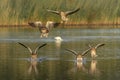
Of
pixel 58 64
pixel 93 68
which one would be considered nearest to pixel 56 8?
pixel 58 64

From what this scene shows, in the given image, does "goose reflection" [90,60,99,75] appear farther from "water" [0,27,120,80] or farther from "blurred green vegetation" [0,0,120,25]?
"blurred green vegetation" [0,0,120,25]

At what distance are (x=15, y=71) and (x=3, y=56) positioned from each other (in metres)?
6.29

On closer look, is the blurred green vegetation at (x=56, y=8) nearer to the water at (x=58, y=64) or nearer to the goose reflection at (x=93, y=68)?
the water at (x=58, y=64)

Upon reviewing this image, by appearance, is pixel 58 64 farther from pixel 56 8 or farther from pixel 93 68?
pixel 56 8

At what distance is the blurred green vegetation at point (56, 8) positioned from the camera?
54.9 metres

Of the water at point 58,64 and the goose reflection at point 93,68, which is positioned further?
the goose reflection at point 93,68

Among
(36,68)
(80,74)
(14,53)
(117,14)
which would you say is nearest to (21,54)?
(14,53)

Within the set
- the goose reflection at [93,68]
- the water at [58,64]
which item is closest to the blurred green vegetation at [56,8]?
the water at [58,64]

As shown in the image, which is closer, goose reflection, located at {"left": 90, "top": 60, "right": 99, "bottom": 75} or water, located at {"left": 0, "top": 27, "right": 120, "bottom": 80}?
water, located at {"left": 0, "top": 27, "right": 120, "bottom": 80}

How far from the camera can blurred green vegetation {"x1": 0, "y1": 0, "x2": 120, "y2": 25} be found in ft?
180

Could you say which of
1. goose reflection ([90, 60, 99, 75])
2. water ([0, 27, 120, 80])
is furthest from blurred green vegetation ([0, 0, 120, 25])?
goose reflection ([90, 60, 99, 75])

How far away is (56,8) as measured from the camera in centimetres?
5538

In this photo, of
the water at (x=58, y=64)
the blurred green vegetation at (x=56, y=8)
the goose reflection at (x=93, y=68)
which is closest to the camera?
the water at (x=58, y=64)

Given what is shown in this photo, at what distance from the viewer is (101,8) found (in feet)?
181
